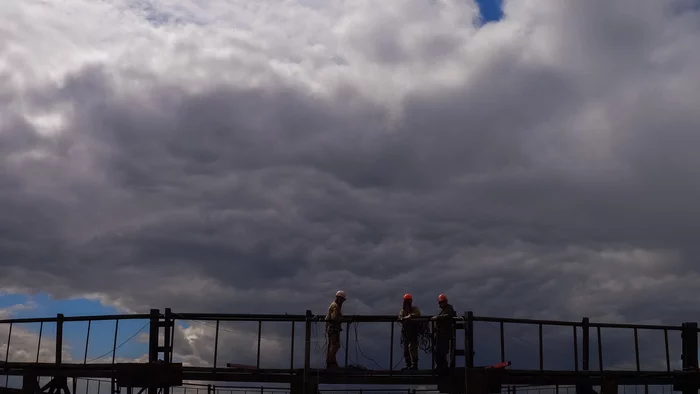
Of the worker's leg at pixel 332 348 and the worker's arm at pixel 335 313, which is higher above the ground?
the worker's arm at pixel 335 313

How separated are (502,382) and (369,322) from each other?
379 cm

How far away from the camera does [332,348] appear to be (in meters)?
21.7

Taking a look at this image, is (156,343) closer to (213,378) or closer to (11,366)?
(213,378)

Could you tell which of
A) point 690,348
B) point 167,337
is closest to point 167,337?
point 167,337

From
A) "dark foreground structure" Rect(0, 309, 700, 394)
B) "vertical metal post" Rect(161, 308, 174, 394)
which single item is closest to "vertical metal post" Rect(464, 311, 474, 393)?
"dark foreground structure" Rect(0, 309, 700, 394)

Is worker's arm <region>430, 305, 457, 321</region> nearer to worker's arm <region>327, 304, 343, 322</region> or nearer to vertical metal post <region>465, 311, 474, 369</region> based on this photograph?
vertical metal post <region>465, 311, 474, 369</region>

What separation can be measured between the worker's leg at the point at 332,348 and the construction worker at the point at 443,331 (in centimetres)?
264

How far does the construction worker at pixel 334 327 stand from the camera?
845 inches

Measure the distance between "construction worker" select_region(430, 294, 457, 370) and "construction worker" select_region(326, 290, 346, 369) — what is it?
2.51 meters

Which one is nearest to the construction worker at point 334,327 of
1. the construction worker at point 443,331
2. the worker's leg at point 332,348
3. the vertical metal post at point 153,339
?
the worker's leg at point 332,348

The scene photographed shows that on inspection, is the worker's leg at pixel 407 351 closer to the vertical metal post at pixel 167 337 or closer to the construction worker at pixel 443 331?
the construction worker at pixel 443 331

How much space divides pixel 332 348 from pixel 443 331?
10.1ft

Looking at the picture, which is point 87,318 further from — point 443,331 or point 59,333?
point 443,331

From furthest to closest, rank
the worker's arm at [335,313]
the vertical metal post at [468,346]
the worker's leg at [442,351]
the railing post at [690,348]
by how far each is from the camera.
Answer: the railing post at [690,348]
the worker's arm at [335,313]
the worker's leg at [442,351]
the vertical metal post at [468,346]
